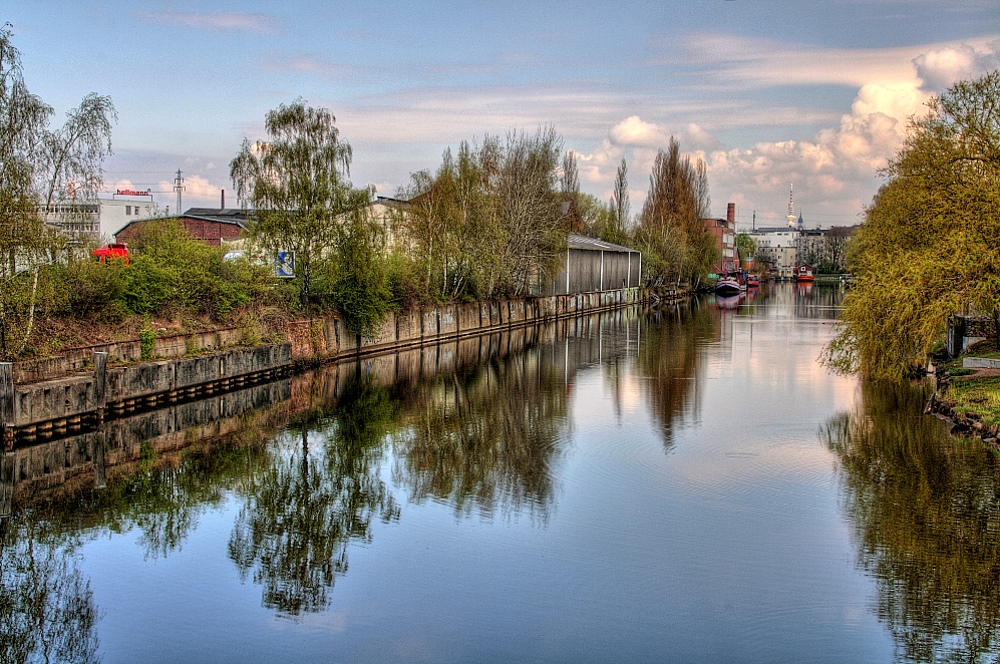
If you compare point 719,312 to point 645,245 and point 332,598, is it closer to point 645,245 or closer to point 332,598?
point 645,245

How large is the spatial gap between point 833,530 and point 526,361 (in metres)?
20.9

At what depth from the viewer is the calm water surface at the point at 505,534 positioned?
10.1 meters

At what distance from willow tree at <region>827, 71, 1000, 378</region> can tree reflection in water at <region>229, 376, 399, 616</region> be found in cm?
1166

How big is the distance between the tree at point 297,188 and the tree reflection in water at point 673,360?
456 inches

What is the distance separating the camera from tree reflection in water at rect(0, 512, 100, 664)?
9.92 metres

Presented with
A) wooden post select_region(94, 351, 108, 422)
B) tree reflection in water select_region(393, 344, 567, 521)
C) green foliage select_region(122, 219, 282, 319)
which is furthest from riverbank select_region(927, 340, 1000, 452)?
green foliage select_region(122, 219, 282, 319)

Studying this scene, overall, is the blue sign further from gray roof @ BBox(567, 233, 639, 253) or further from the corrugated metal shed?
gray roof @ BBox(567, 233, 639, 253)

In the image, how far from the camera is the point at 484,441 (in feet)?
65.3

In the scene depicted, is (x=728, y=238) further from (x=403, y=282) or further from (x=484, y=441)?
(x=484, y=441)

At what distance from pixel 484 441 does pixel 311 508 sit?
535 centimetres

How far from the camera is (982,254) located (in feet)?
68.7

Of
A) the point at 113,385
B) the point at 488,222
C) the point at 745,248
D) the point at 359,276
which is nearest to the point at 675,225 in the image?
the point at 488,222

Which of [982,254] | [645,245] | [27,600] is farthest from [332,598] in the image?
[645,245]

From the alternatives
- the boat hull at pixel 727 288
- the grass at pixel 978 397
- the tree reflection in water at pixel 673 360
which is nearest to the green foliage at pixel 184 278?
the tree reflection in water at pixel 673 360
